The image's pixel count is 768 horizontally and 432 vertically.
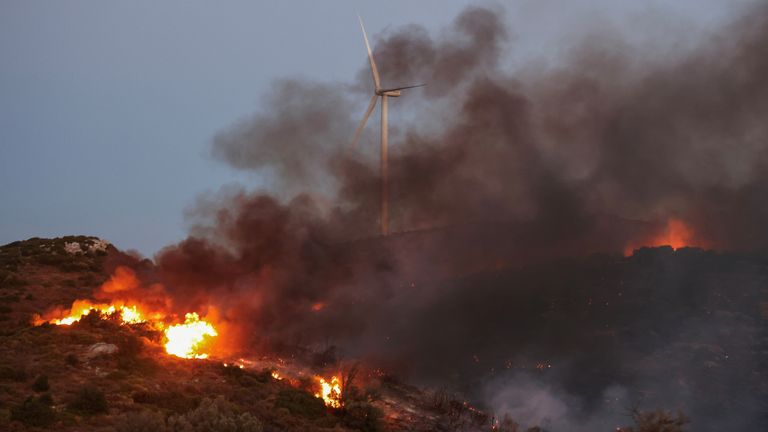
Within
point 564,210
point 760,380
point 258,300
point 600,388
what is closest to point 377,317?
point 258,300

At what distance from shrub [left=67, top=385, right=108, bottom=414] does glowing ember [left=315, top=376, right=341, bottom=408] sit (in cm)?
1288

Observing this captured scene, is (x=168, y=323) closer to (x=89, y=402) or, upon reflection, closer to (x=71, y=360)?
(x=71, y=360)

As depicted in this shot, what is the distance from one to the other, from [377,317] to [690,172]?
133 feet

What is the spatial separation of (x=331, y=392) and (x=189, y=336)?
14.7 meters

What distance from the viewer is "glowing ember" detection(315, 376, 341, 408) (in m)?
41.4

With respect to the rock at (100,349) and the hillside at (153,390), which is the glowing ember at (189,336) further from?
the rock at (100,349)

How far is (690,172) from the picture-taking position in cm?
7606

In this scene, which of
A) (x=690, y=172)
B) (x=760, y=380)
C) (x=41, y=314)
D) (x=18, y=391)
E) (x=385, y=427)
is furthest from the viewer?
(x=690, y=172)

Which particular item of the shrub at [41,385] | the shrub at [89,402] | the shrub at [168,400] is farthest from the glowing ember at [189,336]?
the shrub at [89,402]

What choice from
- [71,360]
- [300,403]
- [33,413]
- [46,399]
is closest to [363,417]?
[300,403]

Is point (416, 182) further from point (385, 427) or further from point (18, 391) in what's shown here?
point (18, 391)

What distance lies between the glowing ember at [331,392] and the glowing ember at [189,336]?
10128 mm

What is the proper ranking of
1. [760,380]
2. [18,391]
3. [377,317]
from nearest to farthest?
1. [18,391]
2. [760,380]
3. [377,317]

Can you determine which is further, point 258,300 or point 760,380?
point 258,300
